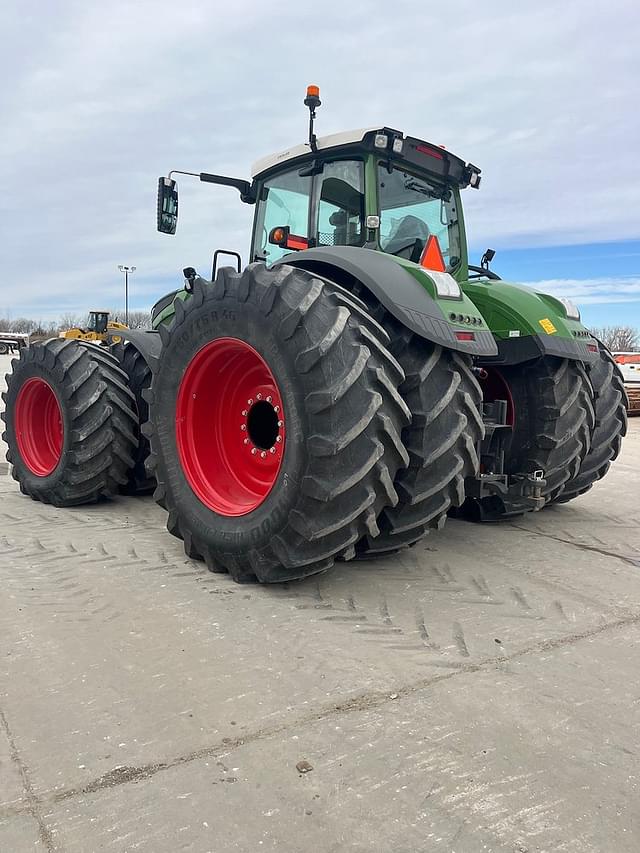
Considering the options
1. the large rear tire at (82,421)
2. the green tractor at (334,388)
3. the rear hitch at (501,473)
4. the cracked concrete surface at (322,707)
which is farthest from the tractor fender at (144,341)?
the rear hitch at (501,473)

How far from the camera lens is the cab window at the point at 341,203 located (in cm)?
396

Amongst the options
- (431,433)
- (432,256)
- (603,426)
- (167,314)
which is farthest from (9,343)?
(431,433)

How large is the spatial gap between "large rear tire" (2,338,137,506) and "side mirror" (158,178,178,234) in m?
1.08

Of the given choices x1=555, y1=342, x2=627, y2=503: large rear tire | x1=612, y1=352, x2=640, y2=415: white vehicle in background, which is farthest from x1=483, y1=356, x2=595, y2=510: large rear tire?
x1=612, y1=352, x2=640, y2=415: white vehicle in background

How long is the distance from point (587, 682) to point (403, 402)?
4.22ft

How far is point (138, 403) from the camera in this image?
4.92 metres

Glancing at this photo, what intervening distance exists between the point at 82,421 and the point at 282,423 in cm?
216

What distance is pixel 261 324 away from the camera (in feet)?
9.96

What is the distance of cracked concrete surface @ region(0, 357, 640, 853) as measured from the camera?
1600mm

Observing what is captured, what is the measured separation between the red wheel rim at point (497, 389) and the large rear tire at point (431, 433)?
1054mm

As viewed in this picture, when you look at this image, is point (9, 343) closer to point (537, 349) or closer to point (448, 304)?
point (537, 349)

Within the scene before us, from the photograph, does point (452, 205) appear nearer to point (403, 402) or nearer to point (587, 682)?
point (403, 402)

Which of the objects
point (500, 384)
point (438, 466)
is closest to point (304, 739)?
point (438, 466)

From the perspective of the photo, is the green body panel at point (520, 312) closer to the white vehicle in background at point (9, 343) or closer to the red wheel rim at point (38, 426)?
the red wheel rim at point (38, 426)
